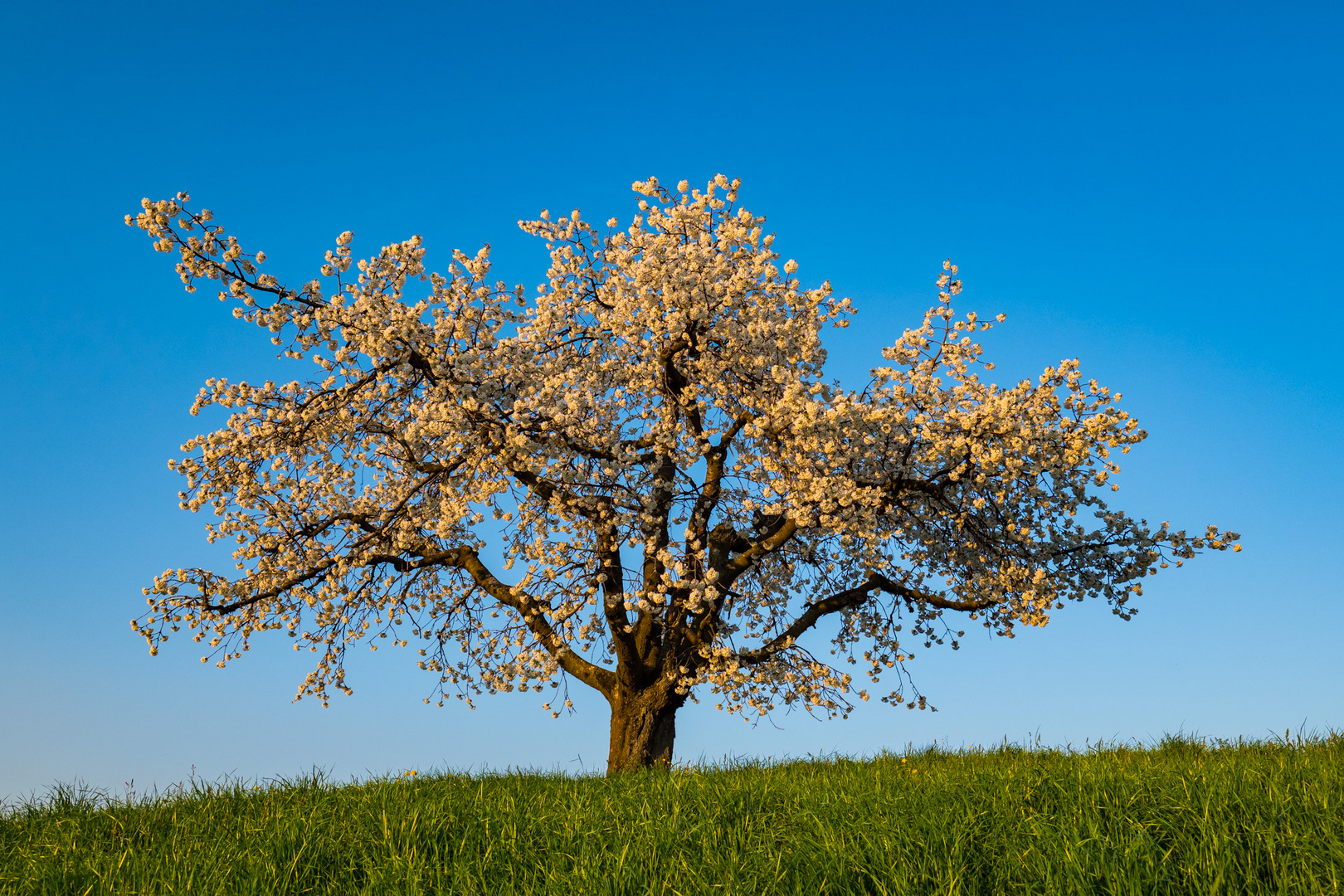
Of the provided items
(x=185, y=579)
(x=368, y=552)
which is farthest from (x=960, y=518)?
(x=185, y=579)

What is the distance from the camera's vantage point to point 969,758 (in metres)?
11.8

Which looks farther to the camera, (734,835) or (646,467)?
(646,467)

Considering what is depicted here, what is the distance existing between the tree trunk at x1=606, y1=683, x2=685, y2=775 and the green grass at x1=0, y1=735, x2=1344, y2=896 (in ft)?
20.3

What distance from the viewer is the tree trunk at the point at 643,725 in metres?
15.9

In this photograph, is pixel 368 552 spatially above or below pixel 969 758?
above

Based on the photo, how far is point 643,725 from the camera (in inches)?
Result: 631

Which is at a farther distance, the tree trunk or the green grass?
the tree trunk

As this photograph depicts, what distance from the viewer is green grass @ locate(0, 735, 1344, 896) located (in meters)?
6.05

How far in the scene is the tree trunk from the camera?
15938mm

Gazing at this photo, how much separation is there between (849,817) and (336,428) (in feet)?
38.8

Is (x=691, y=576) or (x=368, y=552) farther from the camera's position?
(x=368, y=552)

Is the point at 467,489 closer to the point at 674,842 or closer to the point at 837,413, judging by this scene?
the point at 837,413

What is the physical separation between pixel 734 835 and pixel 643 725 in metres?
9.16

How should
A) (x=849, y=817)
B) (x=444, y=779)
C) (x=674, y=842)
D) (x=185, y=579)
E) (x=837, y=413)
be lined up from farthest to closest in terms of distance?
(x=185, y=579) < (x=837, y=413) < (x=444, y=779) < (x=849, y=817) < (x=674, y=842)
